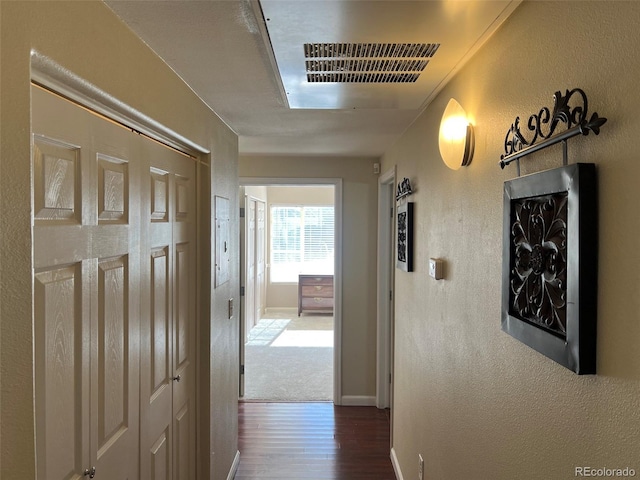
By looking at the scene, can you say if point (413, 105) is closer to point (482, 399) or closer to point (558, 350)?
point (482, 399)

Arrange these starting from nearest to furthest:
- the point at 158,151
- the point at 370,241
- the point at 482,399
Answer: the point at 482,399, the point at 158,151, the point at 370,241

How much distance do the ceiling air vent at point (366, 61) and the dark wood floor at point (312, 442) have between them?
2.56 metres

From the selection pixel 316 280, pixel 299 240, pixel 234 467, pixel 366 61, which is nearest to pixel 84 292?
pixel 366 61

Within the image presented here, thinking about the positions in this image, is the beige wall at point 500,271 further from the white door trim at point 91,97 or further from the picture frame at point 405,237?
the white door trim at point 91,97

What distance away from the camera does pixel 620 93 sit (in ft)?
2.49

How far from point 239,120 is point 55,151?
5.07ft

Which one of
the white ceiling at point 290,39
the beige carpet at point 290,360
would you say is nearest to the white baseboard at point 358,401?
the beige carpet at point 290,360

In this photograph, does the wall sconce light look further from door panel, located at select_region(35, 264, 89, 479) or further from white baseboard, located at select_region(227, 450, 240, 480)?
white baseboard, located at select_region(227, 450, 240, 480)

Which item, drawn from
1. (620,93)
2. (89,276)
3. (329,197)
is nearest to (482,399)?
(620,93)

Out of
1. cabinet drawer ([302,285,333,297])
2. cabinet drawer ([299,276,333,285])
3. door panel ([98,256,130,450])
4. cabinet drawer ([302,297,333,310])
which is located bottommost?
cabinet drawer ([302,297,333,310])

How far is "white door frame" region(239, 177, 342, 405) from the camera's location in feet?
13.3

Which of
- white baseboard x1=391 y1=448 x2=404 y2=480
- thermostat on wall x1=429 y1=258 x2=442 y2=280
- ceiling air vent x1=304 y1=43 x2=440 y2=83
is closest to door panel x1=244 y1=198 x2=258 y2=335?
white baseboard x1=391 y1=448 x2=404 y2=480

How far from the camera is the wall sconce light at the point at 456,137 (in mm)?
1499

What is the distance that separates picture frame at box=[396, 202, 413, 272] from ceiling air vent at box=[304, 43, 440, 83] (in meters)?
1.03
